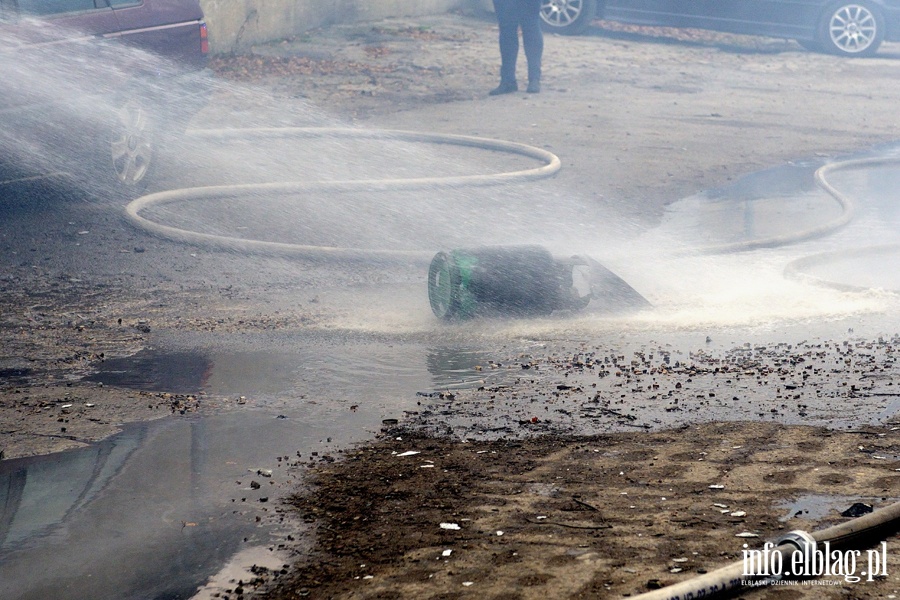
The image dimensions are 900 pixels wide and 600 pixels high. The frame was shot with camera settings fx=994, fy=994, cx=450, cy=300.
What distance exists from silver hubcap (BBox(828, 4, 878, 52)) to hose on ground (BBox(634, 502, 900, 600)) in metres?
15.5

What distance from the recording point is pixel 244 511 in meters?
3.65

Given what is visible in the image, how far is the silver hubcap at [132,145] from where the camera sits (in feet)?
28.5

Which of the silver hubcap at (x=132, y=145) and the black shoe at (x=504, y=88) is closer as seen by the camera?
the silver hubcap at (x=132, y=145)

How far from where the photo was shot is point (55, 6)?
7.84m

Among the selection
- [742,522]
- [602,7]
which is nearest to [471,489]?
[742,522]

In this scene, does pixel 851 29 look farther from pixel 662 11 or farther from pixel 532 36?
pixel 532 36

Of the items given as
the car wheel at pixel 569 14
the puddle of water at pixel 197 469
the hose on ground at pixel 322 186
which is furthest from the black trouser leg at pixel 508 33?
the puddle of water at pixel 197 469

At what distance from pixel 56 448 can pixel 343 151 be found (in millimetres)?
6433

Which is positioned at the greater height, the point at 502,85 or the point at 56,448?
the point at 502,85

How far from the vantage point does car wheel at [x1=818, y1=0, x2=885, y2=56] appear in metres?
16.6

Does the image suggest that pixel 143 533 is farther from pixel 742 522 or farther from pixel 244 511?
pixel 742 522

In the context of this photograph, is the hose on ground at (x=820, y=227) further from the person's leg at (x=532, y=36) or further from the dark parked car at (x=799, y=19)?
the dark parked car at (x=799, y=19)

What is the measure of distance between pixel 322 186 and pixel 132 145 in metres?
1.89

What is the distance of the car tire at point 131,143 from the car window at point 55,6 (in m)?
0.78
